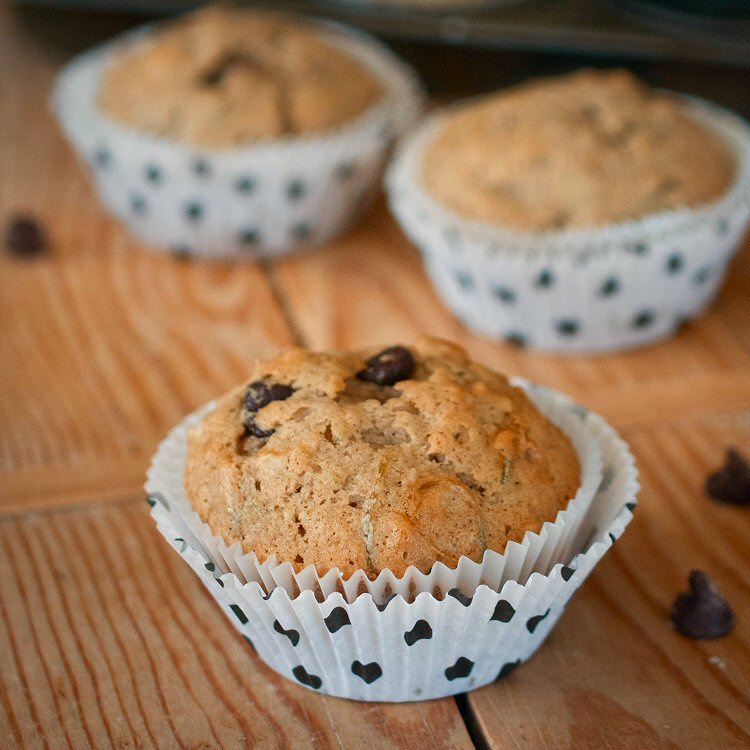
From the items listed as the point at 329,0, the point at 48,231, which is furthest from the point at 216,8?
the point at 48,231

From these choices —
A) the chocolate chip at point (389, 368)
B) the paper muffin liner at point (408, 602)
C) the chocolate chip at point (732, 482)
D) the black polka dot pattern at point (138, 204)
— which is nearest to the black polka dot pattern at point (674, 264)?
the chocolate chip at point (732, 482)

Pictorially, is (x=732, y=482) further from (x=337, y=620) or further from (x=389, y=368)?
(x=337, y=620)

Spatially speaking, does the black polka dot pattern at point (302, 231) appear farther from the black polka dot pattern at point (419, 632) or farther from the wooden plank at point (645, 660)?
the black polka dot pattern at point (419, 632)

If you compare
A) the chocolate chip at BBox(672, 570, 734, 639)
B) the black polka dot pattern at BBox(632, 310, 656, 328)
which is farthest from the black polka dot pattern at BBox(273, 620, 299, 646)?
the black polka dot pattern at BBox(632, 310, 656, 328)

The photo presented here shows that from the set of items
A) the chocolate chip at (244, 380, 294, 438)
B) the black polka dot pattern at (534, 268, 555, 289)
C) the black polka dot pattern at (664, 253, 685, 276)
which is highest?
the chocolate chip at (244, 380, 294, 438)

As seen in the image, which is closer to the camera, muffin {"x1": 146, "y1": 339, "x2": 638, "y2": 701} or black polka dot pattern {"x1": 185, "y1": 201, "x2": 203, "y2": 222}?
muffin {"x1": 146, "y1": 339, "x2": 638, "y2": 701}

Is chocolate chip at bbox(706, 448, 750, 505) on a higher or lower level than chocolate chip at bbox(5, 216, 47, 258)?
higher

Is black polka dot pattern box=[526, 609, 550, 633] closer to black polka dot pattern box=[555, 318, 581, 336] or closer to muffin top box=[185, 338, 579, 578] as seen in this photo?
muffin top box=[185, 338, 579, 578]
